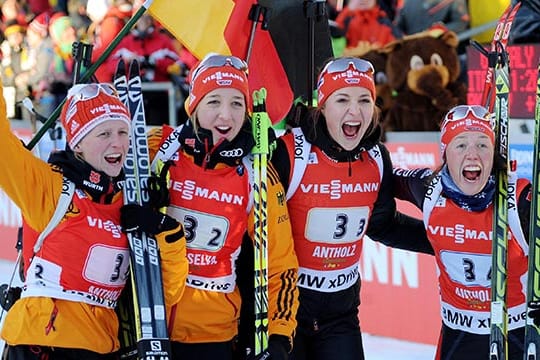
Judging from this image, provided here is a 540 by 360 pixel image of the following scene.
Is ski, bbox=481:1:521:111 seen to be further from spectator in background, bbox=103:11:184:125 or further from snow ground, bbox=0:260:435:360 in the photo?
spectator in background, bbox=103:11:184:125

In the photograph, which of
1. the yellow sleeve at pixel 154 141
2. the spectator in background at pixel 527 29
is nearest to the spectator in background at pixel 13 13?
the spectator in background at pixel 527 29

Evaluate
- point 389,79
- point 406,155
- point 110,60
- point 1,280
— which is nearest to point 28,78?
point 110,60

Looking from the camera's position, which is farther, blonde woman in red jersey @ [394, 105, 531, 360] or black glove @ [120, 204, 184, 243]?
blonde woman in red jersey @ [394, 105, 531, 360]

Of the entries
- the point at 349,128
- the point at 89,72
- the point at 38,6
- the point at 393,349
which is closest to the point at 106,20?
the point at 38,6

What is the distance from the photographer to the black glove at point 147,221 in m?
4.03

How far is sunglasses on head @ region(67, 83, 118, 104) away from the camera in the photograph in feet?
13.8

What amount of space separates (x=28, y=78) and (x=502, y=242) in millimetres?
8945

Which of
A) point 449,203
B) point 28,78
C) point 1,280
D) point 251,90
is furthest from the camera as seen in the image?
point 28,78

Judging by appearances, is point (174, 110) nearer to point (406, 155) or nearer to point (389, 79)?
point (389, 79)

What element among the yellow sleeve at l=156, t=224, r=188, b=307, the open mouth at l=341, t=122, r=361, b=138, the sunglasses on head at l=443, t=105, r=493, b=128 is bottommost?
the yellow sleeve at l=156, t=224, r=188, b=307

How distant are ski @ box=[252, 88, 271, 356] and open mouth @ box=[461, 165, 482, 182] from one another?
0.85 meters

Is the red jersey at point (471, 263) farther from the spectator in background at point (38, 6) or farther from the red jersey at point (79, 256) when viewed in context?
the spectator in background at point (38, 6)

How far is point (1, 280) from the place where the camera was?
9398 millimetres

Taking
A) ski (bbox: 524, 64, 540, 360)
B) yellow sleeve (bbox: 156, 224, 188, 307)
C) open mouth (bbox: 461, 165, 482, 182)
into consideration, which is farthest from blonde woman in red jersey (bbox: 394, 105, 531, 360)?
yellow sleeve (bbox: 156, 224, 188, 307)
